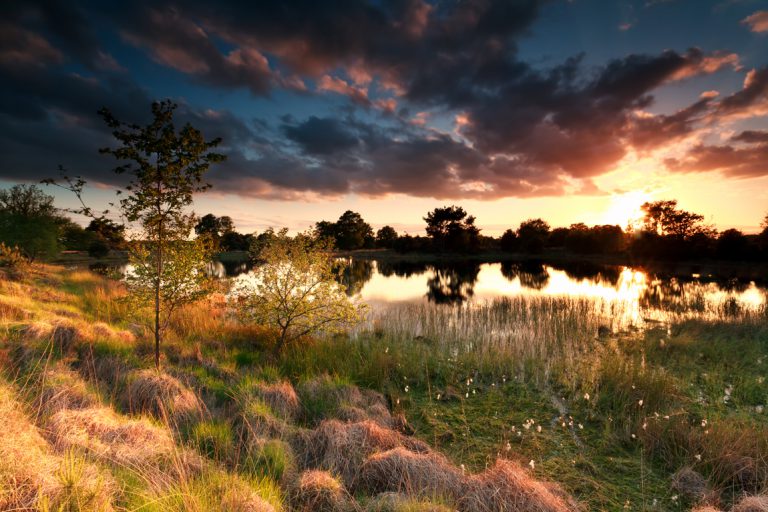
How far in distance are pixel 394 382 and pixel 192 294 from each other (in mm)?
6361

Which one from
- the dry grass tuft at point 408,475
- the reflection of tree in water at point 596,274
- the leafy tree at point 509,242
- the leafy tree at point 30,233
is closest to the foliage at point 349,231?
the leafy tree at point 509,242

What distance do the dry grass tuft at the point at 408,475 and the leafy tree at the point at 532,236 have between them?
111 metres

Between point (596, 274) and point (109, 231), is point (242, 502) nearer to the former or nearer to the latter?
point (109, 231)

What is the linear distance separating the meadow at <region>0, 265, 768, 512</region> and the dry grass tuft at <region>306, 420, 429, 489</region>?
3cm

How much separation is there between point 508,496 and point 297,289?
8776mm

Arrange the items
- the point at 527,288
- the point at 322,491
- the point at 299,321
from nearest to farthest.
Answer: the point at 322,491, the point at 299,321, the point at 527,288

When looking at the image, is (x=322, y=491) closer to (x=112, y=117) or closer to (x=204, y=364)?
(x=204, y=364)

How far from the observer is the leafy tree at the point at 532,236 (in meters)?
107

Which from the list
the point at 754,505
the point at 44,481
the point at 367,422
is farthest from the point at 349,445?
the point at 754,505

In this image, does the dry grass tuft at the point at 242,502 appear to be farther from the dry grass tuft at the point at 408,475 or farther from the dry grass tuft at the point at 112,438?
the dry grass tuft at the point at 408,475

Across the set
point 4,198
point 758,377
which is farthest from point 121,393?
point 4,198

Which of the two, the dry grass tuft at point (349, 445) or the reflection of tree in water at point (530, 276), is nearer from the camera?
the dry grass tuft at point (349, 445)

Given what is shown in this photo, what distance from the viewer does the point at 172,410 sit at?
6633 mm

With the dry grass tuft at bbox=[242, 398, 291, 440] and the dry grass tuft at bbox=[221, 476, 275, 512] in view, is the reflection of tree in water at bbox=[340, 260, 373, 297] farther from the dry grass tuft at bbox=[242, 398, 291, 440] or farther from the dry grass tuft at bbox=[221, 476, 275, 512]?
the dry grass tuft at bbox=[221, 476, 275, 512]
